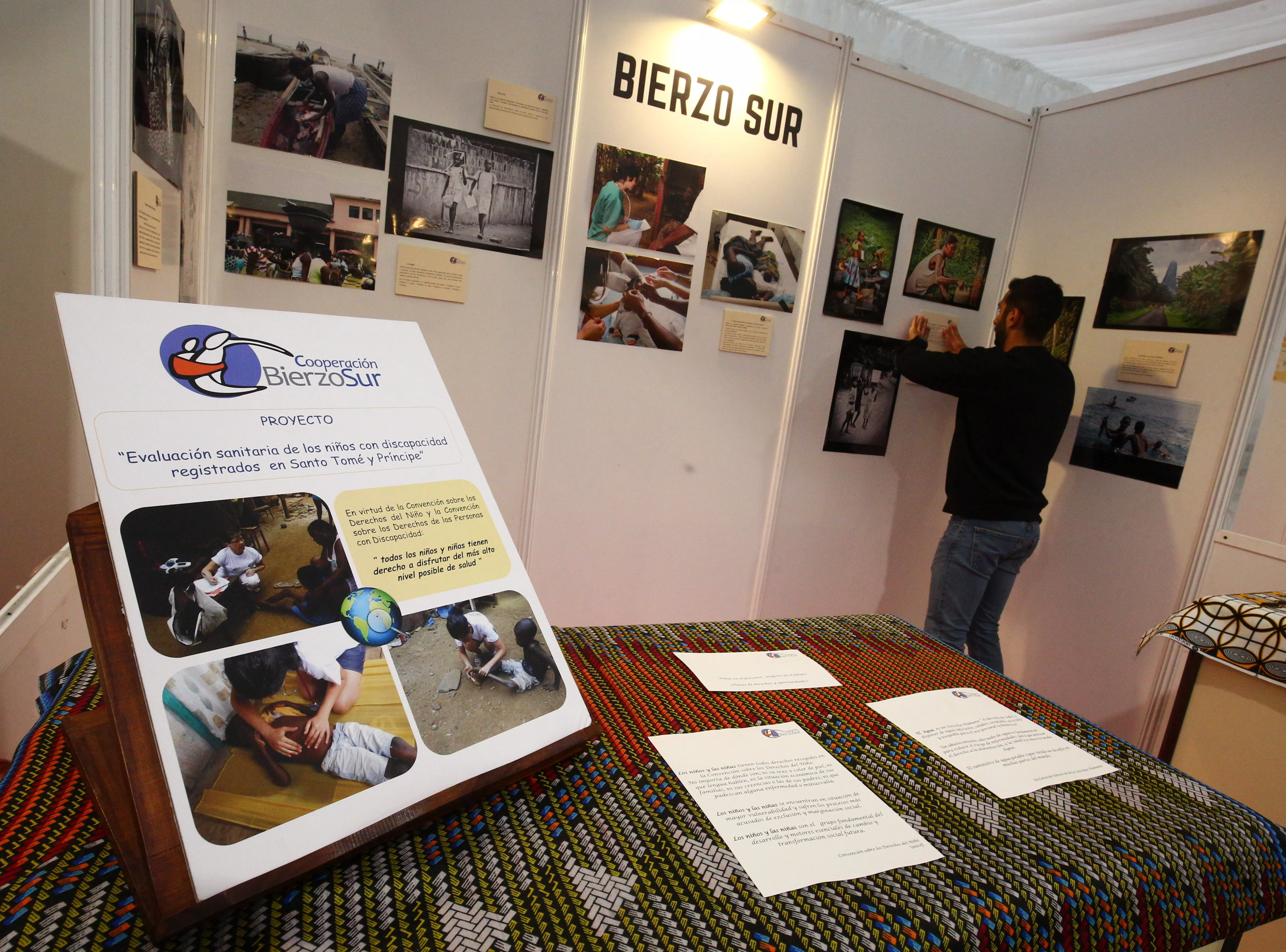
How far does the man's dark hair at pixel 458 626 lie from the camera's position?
59 cm

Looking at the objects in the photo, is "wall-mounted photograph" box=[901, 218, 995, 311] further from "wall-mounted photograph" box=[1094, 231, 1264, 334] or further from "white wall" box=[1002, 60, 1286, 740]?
"wall-mounted photograph" box=[1094, 231, 1264, 334]

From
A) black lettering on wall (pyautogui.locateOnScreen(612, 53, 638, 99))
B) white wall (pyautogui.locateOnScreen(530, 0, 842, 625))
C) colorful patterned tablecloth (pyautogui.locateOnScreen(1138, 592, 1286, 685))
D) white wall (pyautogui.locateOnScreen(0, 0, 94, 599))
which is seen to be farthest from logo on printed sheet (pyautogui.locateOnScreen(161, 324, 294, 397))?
black lettering on wall (pyautogui.locateOnScreen(612, 53, 638, 99))

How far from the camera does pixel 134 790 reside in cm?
42

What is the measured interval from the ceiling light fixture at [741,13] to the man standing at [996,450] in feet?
4.18

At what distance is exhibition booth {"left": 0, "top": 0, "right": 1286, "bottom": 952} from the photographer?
490mm

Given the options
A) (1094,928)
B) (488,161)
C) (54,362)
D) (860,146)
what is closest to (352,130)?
(488,161)

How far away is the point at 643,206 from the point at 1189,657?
6.76 ft

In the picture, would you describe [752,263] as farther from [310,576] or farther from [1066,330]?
[310,576]

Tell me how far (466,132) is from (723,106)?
0.91 meters

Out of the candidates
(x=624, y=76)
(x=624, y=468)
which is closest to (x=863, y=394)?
(x=624, y=468)

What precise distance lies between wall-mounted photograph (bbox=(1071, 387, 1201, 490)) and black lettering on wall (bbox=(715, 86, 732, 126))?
1.76m

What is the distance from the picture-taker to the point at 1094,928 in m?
0.59

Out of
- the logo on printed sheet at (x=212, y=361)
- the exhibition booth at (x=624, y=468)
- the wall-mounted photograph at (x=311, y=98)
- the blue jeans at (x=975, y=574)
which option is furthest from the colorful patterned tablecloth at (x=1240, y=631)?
the wall-mounted photograph at (x=311, y=98)
